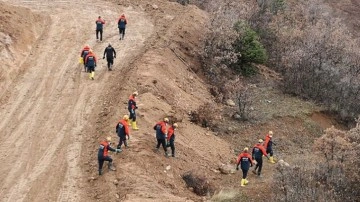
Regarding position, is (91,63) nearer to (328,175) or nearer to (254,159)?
(254,159)

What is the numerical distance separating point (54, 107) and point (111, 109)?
2.75 metres

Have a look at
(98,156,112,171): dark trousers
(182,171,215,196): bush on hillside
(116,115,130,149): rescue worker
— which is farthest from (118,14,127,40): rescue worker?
(98,156,112,171): dark trousers

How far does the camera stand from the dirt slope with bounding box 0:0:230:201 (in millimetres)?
18594

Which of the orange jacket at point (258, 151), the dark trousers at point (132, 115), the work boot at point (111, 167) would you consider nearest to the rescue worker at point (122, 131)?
the work boot at point (111, 167)

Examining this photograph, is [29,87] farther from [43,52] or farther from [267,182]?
[267,182]

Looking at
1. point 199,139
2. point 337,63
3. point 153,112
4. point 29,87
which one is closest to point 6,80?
point 29,87

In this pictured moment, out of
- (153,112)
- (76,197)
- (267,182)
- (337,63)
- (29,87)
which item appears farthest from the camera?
(337,63)

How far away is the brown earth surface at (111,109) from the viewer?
18.9m

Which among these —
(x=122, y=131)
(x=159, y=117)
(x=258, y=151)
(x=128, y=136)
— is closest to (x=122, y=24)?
(x=159, y=117)

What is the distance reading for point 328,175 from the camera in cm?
1953

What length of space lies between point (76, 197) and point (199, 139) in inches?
319

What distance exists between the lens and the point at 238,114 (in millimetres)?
29000

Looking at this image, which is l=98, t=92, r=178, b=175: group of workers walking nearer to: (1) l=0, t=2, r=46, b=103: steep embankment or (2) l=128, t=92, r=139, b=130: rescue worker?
(2) l=128, t=92, r=139, b=130: rescue worker

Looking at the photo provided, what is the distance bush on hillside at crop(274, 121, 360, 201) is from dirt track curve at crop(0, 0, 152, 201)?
7392mm
